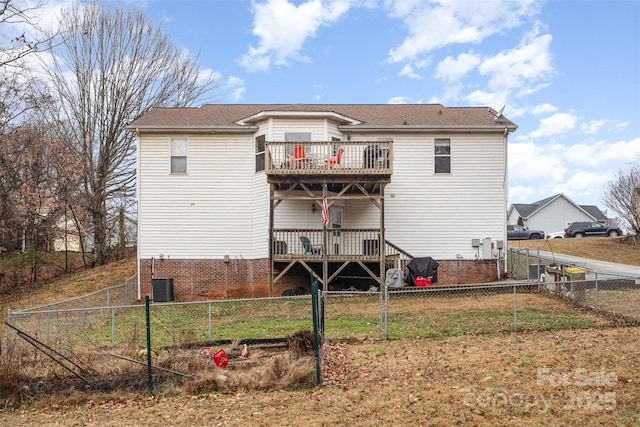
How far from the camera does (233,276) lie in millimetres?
22641

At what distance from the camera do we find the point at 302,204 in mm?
22359

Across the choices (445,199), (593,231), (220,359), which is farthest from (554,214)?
(220,359)

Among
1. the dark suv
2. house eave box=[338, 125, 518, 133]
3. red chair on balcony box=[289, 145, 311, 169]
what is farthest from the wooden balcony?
the dark suv

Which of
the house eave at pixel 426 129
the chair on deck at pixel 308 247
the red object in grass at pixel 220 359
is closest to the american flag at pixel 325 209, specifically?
the chair on deck at pixel 308 247

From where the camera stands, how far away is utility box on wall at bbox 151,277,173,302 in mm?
22125

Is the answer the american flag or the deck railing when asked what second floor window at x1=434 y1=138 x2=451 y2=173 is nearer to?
the deck railing

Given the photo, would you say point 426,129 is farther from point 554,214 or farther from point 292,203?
point 554,214

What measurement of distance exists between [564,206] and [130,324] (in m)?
48.1

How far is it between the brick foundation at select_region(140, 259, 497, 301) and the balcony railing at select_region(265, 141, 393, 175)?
377cm

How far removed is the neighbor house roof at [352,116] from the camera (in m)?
22.6

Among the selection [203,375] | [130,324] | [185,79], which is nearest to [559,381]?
[203,375]

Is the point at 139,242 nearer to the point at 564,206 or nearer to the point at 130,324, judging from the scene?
the point at 130,324

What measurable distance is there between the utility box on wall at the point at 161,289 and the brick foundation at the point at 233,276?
459 millimetres

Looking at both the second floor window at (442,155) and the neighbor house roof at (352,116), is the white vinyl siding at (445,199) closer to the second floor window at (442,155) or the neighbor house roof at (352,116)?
the second floor window at (442,155)
